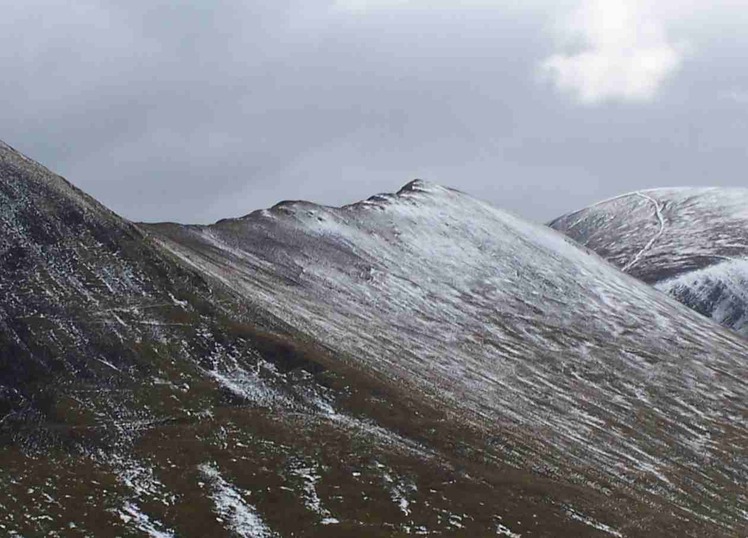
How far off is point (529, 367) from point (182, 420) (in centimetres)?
7652

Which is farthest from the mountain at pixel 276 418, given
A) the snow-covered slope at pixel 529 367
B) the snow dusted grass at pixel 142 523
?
the snow-covered slope at pixel 529 367

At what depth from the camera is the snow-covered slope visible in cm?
11125

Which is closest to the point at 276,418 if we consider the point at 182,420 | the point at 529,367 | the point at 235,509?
the point at 182,420

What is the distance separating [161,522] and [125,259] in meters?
46.7

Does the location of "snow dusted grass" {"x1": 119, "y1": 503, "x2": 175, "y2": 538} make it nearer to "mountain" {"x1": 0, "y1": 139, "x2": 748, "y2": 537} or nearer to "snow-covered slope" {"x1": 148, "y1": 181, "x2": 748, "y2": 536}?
"mountain" {"x1": 0, "y1": 139, "x2": 748, "y2": 537}

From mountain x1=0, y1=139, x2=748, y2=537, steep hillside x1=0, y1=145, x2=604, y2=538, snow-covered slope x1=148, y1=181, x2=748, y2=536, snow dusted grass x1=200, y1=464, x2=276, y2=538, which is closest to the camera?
snow dusted grass x1=200, y1=464, x2=276, y2=538

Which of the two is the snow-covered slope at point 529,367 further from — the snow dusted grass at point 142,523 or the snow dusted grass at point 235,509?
the snow dusted grass at point 142,523

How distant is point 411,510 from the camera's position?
263 feet

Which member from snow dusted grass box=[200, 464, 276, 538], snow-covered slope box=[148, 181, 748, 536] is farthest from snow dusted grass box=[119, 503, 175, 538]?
snow-covered slope box=[148, 181, 748, 536]

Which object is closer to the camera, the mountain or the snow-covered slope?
the mountain

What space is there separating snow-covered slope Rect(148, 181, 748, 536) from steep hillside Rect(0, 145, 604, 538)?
8.63 metres

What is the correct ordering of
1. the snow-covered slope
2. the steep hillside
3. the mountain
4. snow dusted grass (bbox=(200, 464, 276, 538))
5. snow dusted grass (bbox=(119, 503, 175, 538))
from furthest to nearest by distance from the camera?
the snow-covered slope < the mountain < the steep hillside < snow dusted grass (bbox=(200, 464, 276, 538)) < snow dusted grass (bbox=(119, 503, 175, 538))

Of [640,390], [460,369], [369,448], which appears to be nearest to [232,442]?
[369,448]

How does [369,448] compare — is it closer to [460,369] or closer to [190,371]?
[190,371]
